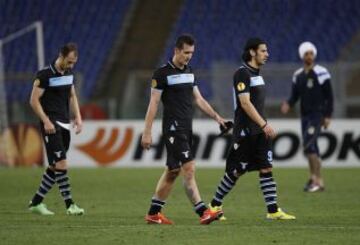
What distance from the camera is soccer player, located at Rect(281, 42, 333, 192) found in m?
17.0

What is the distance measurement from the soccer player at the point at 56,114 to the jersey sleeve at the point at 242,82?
2.29 metres

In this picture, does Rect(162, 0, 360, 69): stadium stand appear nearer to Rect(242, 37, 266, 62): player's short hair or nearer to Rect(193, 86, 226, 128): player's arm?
Rect(242, 37, 266, 62): player's short hair

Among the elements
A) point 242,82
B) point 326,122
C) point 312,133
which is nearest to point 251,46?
point 242,82

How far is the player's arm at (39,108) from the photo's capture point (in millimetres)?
12554

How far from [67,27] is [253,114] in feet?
67.1

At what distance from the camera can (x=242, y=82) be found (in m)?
11.5

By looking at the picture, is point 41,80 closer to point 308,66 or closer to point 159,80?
point 159,80

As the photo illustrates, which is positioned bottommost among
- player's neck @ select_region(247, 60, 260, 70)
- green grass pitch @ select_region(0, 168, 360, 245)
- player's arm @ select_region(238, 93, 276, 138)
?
green grass pitch @ select_region(0, 168, 360, 245)

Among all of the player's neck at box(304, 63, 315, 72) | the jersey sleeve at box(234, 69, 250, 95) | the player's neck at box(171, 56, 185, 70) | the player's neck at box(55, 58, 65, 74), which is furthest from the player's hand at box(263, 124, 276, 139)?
the player's neck at box(304, 63, 315, 72)

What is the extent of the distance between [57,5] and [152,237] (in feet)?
73.8

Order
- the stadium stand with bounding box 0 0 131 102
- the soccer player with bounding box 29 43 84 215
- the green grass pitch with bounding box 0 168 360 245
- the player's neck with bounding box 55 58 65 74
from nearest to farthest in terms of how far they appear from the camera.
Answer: the green grass pitch with bounding box 0 168 360 245 → the soccer player with bounding box 29 43 84 215 → the player's neck with bounding box 55 58 65 74 → the stadium stand with bounding box 0 0 131 102

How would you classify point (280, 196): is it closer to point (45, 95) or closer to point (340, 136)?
point (45, 95)

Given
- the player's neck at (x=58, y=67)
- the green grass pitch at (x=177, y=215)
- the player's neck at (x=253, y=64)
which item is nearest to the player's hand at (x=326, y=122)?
the green grass pitch at (x=177, y=215)

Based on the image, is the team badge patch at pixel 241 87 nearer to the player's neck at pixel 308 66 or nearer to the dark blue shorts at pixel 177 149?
the dark blue shorts at pixel 177 149
